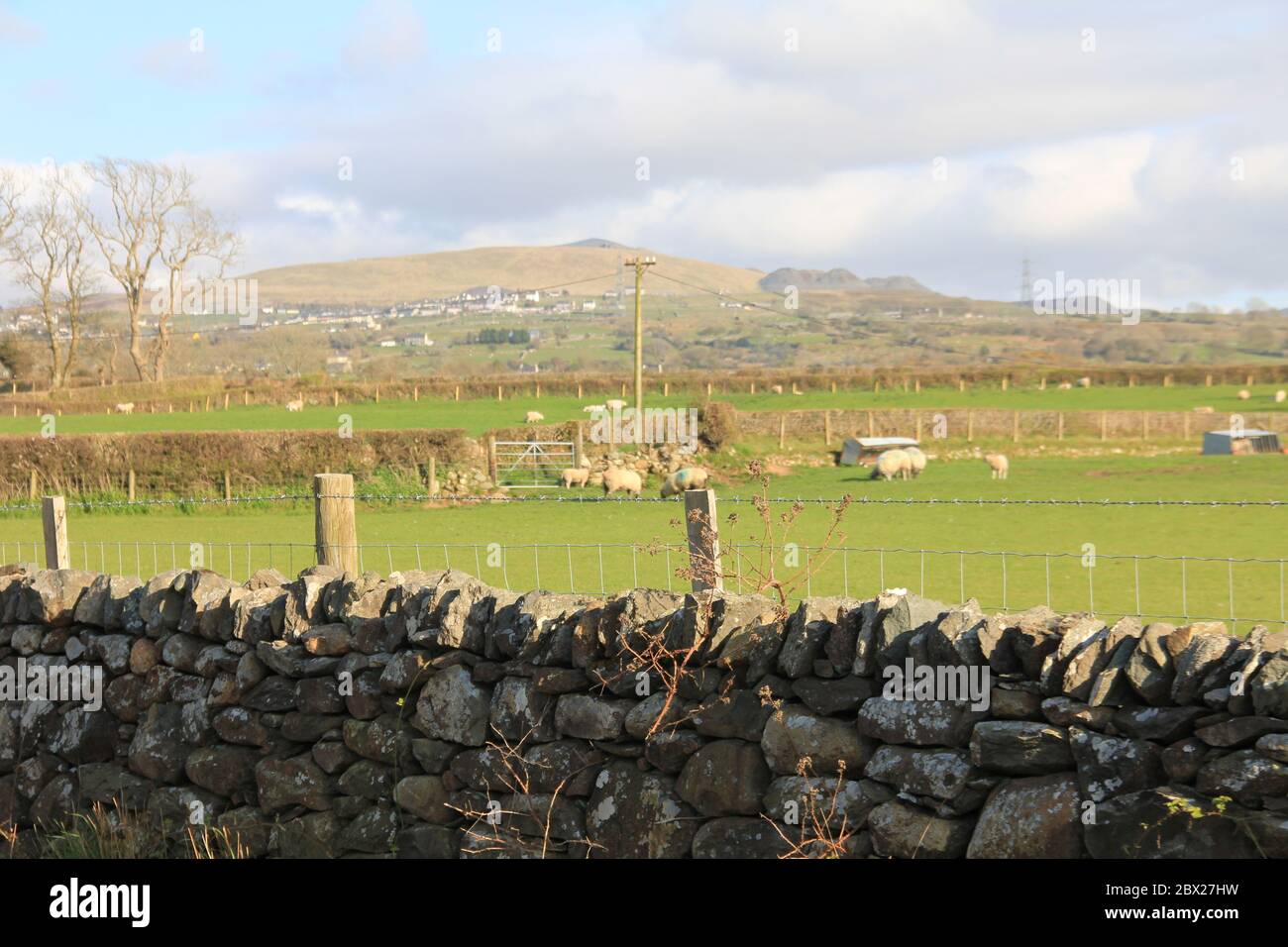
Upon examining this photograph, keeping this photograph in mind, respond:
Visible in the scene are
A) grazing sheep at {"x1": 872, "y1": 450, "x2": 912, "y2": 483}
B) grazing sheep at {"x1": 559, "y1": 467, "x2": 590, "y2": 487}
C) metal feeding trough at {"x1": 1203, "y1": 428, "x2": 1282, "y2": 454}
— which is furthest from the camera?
metal feeding trough at {"x1": 1203, "y1": 428, "x2": 1282, "y2": 454}

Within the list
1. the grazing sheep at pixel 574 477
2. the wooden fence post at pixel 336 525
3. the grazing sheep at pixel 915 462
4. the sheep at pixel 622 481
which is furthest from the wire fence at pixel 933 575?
the grazing sheep at pixel 915 462

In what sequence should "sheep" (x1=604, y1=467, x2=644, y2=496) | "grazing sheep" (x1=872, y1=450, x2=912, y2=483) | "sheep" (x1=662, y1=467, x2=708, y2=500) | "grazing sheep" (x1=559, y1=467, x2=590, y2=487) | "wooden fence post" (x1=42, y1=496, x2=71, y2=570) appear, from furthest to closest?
"grazing sheep" (x1=872, y1=450, x2=912, y2=483)
"grazing sheep" (x1=559, y1=467, x2=590, y2=487)
"sheep" (x1=604, y1=467, x2=644, y2=496)
"sheep" (x1=662, y1=467, x2=708, y2=500)
"wooden fence post" (x1=42, y1=496, x2=71, y2=570)

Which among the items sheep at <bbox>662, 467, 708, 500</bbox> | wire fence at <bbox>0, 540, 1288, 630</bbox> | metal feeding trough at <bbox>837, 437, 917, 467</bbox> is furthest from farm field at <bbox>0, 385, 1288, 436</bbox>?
wire fence at <bbox>0, 540, 1288, 630</bbox>

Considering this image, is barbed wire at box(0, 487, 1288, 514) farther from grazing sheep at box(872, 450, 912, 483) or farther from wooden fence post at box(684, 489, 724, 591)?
grazing sheep at box(872, 450, 912, 483)

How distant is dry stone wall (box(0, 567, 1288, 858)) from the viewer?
15.2ft

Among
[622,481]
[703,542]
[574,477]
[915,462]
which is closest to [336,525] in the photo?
[703,542]

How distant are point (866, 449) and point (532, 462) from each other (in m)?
9.69

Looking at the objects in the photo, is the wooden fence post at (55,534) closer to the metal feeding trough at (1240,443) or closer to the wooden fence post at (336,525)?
the wooden fence post at (336,525)

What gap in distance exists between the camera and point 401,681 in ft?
21.2

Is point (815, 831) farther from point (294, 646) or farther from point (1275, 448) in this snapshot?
point (1275, 448)

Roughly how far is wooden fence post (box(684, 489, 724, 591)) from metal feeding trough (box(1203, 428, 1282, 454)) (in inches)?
1422

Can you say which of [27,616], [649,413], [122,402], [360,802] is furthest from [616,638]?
[122,402]

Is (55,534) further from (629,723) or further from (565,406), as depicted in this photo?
(565,406)

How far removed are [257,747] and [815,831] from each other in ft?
10.7
